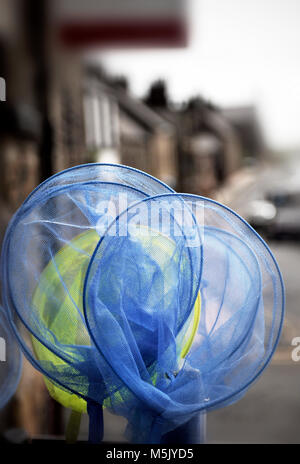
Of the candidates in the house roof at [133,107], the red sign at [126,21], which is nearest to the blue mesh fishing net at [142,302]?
the red sign at [126,21]

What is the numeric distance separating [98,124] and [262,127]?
626mm

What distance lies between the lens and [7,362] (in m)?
0.81

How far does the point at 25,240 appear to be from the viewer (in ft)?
2.19

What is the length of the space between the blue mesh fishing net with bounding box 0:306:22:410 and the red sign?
2.46 ft

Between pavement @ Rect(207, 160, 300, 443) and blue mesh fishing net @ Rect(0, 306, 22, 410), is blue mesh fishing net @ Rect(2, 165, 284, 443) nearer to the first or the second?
blue mesh fishing net @ Rect(0, 306, 22, 410)

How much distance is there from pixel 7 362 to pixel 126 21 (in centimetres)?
86

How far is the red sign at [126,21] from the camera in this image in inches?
44.6

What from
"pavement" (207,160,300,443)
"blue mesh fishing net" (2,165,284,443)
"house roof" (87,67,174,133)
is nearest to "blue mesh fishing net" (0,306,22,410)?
"blue mesh fishing net" (2,165,284,443)

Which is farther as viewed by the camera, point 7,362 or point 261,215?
point 261,215

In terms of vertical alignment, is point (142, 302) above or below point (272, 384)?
above

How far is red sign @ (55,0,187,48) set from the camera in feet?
3.71

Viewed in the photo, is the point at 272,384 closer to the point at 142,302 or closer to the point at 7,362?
the point at 7,362

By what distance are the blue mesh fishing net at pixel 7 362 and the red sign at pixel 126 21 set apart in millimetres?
750

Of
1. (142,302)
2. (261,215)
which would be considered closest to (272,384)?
(261,215)
